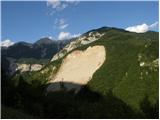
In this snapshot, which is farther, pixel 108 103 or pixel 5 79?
pixel 108 103

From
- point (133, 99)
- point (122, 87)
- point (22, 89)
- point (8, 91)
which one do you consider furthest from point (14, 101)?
point (122, 87)

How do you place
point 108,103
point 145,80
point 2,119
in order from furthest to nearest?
point 145,80
point 108,103
point 2,119

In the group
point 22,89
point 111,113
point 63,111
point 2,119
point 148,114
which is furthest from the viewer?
point 148,114

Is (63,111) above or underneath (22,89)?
underneath

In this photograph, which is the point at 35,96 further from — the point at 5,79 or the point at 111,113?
the point at 111,113

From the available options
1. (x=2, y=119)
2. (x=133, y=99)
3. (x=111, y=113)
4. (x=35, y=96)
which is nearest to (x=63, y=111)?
(x=35, y=96)

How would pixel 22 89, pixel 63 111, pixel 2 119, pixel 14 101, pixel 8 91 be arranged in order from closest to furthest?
1. pixel 2 119
2. pixel 14 101
3. pixel 8 91
4. pixel 22 89
5. pixel 63 111

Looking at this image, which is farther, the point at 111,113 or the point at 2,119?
the point at 111,113

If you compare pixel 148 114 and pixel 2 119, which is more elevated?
pixel 2 119

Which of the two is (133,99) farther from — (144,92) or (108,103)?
(108,103)
